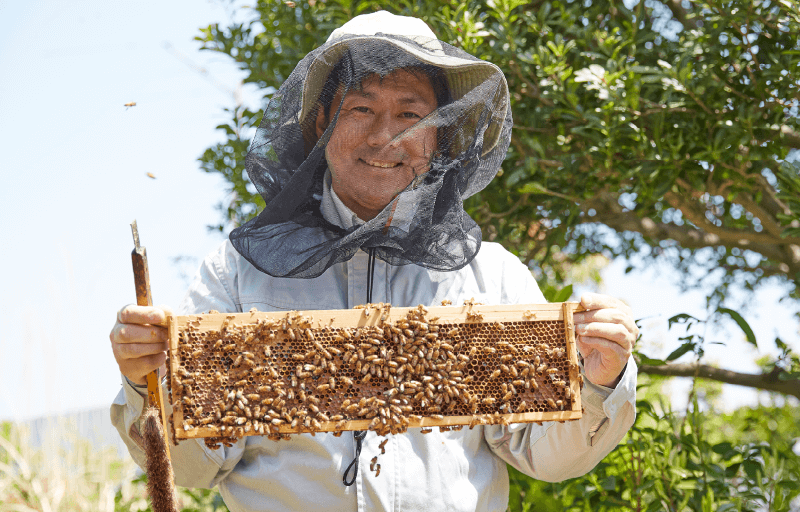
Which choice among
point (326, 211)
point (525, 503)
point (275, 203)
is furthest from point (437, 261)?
point (525, 503)

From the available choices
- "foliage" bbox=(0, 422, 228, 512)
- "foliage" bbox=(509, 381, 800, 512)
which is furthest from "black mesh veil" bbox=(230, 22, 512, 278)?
"foliage" bbox=(0, 422, 228, 512)

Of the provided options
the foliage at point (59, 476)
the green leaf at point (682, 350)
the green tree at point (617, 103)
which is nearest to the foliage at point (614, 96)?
the green tree at point (617, 103)

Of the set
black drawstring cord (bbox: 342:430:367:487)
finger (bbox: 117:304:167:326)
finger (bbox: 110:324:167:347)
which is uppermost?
finger (bbox: 117:304:167:326)

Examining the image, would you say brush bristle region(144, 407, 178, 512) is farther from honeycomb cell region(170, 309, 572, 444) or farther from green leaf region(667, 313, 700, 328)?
green leaf region(667, 313, 700, 328)

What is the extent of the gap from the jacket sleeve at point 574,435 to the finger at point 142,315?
48.7 inches

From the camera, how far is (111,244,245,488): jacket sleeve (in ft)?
6.75

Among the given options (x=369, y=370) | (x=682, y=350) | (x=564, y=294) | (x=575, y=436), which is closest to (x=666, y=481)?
(x=682, y=350)

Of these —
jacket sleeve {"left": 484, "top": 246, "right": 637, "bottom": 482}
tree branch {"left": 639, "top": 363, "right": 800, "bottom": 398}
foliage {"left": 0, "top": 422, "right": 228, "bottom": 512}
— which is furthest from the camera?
foliage {"left": 0, "top": 422, "right": 228, "bottom": 512}

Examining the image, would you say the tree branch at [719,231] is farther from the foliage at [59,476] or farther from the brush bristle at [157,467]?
the foliage at [59,476]

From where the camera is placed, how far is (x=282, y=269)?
2.25 metres

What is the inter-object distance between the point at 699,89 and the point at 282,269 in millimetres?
2299

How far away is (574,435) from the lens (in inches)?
85.7

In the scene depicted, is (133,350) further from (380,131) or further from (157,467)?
(380,131)

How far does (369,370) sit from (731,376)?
316 cm
